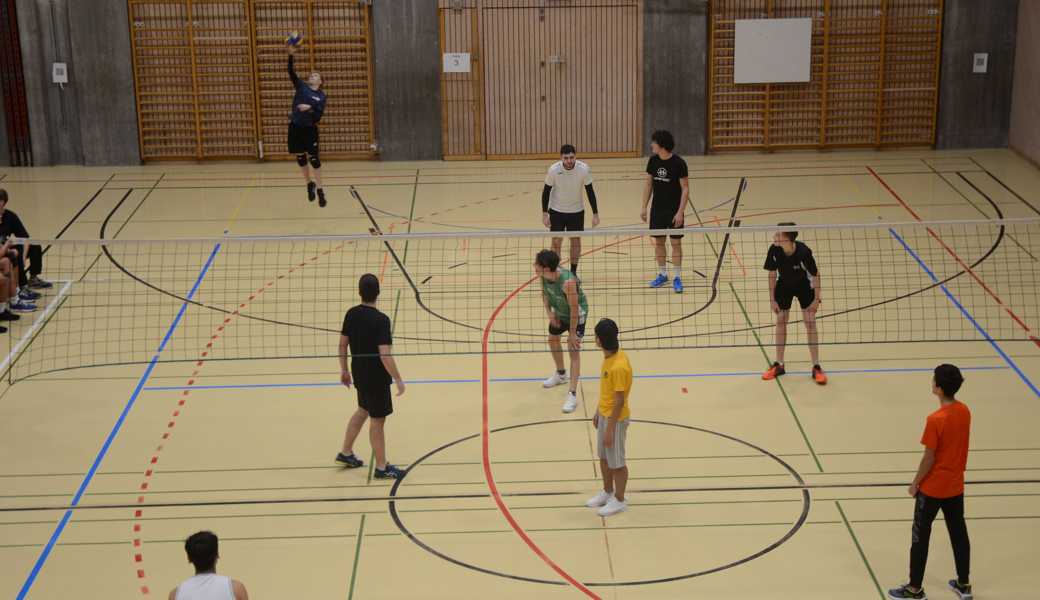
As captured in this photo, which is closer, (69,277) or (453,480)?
(453,480)

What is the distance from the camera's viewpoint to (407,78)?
1698 centimetres

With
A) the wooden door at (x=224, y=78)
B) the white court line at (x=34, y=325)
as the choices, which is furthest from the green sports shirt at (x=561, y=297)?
the wooden door at (x=224, y=78)

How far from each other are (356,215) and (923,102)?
9968 millimetres

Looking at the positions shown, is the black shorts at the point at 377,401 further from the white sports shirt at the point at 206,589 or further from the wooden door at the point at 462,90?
the wooden door at the point at 462,90

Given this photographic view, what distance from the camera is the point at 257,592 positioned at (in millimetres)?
5852

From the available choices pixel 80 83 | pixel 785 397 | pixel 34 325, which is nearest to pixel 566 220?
pixel 785 397

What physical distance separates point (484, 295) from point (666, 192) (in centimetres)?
218

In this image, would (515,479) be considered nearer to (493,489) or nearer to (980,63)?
(493,489)

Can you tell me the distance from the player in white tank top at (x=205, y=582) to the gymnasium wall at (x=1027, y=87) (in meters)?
15.1

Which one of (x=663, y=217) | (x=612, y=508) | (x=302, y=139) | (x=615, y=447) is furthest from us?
(x=302, y=139)

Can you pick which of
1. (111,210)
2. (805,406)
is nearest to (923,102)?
(805,406)

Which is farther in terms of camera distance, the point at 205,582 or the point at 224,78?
the point at 224,78

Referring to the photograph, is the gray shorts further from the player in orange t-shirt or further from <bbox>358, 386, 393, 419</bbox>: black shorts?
the player in orange t-shirt

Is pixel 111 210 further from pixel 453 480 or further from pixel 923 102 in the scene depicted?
pixel 923 102
